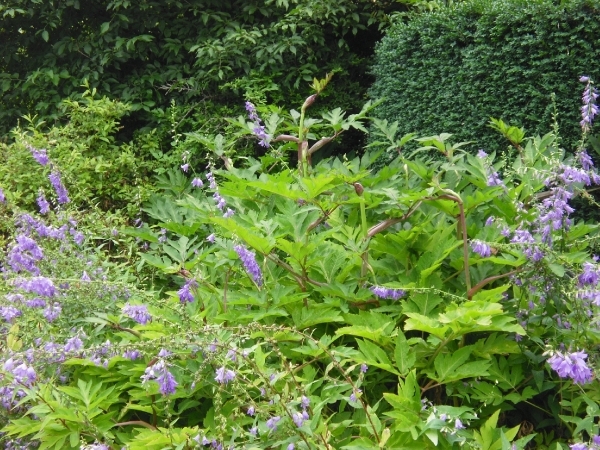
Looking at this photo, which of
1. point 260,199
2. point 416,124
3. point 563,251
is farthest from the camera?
point 416,124

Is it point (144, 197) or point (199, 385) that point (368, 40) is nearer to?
point (144, 197)

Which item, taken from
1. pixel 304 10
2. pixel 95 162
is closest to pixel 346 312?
pixel 95 162

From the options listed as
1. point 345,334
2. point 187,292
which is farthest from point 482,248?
point 187,292

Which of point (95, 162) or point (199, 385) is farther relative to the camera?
point (95, 162)

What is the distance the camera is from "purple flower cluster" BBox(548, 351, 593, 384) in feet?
6.82

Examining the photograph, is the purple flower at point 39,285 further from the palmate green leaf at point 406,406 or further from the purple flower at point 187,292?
the palmate green leaf at point 406,406

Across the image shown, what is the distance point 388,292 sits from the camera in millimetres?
2557

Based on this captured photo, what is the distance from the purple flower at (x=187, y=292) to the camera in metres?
2.79

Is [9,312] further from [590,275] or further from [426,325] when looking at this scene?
[590,275]

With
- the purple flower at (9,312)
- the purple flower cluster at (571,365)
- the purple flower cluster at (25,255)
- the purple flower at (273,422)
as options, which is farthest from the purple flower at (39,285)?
the purple flower cluster at (571,365)

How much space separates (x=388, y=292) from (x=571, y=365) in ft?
2.23

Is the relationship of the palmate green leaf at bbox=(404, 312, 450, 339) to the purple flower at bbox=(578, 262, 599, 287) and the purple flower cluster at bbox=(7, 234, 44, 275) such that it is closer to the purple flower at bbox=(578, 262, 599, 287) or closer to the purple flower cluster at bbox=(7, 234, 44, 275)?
the purple flower at bbox=(578, 262, 599, 287)

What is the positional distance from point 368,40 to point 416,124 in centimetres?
180

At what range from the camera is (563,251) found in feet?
8.75
